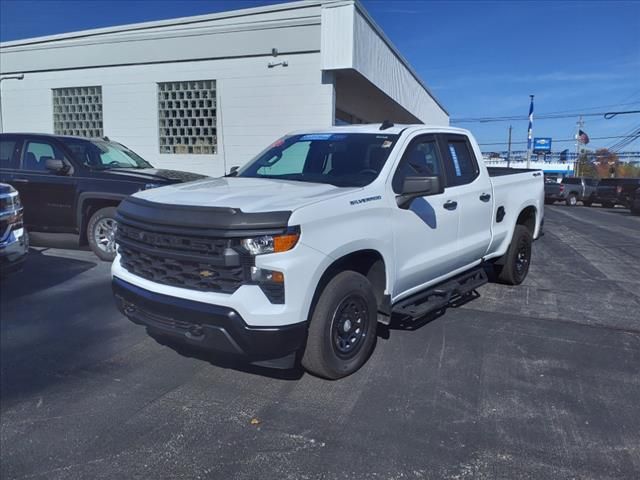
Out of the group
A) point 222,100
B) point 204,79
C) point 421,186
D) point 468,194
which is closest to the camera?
point 421,186

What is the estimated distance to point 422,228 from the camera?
14.8ft

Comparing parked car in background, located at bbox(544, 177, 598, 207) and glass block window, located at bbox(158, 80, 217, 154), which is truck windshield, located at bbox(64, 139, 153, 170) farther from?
parked car in background, located at bbox(544, 177, 598, 207)

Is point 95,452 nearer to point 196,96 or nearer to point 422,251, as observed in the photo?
point 422,251

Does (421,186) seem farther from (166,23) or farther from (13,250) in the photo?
(166,23)

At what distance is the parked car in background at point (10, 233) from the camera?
5406 millimetres

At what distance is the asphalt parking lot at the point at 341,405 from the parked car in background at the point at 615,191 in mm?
26411

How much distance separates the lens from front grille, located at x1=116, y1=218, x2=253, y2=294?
128 inches

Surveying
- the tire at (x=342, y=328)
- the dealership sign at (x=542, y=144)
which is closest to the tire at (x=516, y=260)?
the tire at (x=342, y=328)

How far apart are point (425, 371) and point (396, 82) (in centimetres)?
1489

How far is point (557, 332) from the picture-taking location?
5.14 meters

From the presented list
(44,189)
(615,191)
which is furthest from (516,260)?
(615,191)

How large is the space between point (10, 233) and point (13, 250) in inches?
7.3

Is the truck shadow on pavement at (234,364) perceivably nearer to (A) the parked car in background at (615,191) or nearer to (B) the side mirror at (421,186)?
(B) the side mirror at (421,186)

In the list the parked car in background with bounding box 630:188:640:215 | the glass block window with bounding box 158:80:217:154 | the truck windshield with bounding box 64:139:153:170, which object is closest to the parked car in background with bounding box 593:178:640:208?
the parked car in background with bounding box 630:188:640:215
